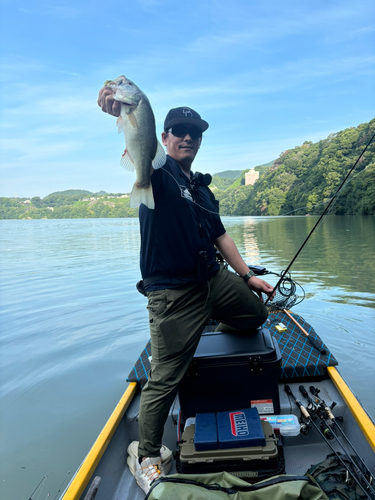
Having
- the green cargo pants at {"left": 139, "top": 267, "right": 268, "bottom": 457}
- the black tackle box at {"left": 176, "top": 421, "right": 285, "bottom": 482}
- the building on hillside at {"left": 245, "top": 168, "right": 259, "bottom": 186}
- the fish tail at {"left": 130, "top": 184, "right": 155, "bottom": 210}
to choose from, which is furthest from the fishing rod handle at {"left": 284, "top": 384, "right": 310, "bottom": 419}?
the building on hillside at {"left": 245, "top": 168, "right": 259, "bottom": 186}

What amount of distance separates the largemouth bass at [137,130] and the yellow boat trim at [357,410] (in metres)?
2.06

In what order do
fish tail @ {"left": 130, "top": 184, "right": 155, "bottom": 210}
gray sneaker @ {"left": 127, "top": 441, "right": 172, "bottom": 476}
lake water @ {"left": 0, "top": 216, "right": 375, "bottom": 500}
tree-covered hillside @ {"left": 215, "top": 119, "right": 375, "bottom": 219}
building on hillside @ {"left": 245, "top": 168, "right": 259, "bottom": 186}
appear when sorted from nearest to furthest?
fish tail @ {"left": 130, "top": 184, "right": 155, "bottom": 210}
gray sneaker @ {"left": 127, "top": 441, "right": 172, "bottom": 476}
lake water @ {"left": 0, "top": 216, "right": 375, "bottom": 500}
tree-covered hillside @ {"left": 215, "top": 119, "right": 375, "bottom": 219}
building on hillside @ {"left": 245, "top": 168, "right": 259, "bottom": 186}

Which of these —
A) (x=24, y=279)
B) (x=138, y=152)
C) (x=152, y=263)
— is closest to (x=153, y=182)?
(x=138, y=152)

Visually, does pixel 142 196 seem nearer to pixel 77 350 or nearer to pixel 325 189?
pixel 77 350

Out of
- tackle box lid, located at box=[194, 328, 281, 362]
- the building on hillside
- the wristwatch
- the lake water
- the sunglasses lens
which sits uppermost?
the building on hillside

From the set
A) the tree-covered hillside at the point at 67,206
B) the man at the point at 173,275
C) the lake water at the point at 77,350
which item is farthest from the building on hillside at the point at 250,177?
the man at the point at 173,275

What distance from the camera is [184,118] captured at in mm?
2508

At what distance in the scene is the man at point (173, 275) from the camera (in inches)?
88.5

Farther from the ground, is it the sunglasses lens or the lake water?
the sunglasses lens

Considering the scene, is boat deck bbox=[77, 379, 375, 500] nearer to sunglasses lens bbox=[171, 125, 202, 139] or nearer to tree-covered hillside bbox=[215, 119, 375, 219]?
sunglasses lens bbox=[171, 125, 202, 139]

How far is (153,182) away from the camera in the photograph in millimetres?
2139

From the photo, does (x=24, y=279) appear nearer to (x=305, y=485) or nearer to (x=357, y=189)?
(x=305, y=485)

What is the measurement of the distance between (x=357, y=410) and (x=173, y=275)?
1.65 m

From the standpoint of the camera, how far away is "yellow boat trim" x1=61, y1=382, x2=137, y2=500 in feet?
6.25
